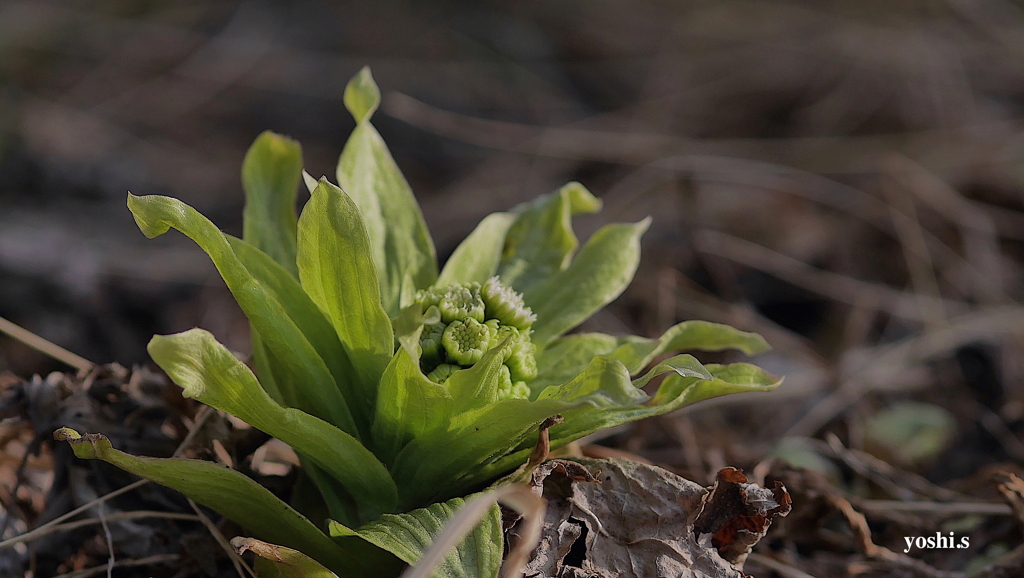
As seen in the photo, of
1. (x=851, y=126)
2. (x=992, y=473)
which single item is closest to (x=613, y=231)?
(x=992, y=473)

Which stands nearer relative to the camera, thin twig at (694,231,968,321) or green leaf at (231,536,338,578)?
green leaf at (231,536,338,578)

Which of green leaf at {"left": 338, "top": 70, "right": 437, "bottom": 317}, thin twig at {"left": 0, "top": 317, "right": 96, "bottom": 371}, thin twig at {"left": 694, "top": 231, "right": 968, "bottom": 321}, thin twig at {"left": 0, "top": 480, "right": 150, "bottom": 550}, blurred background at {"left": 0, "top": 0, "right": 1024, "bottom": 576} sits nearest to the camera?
thin twig at {"left": 0, "top": 480, "right": 150, "bottom": 550}

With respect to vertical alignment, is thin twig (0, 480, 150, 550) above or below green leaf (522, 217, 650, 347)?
below

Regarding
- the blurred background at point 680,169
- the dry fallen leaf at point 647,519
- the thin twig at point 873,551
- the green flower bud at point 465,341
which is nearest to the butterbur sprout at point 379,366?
the green flower bud at point 465,341

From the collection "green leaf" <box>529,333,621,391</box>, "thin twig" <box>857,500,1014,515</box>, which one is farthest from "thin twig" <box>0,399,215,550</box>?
"thin twig" <box>857,500,1014,515</box>

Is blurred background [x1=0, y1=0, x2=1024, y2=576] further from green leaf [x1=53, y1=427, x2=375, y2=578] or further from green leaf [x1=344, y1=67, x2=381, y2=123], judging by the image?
green leaf [x1=344, y1=67, x2=381, y2=123]

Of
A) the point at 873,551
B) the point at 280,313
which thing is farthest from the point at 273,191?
the point at 873,551

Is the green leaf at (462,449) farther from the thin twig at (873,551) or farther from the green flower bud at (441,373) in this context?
the thin twig at (873,551)
